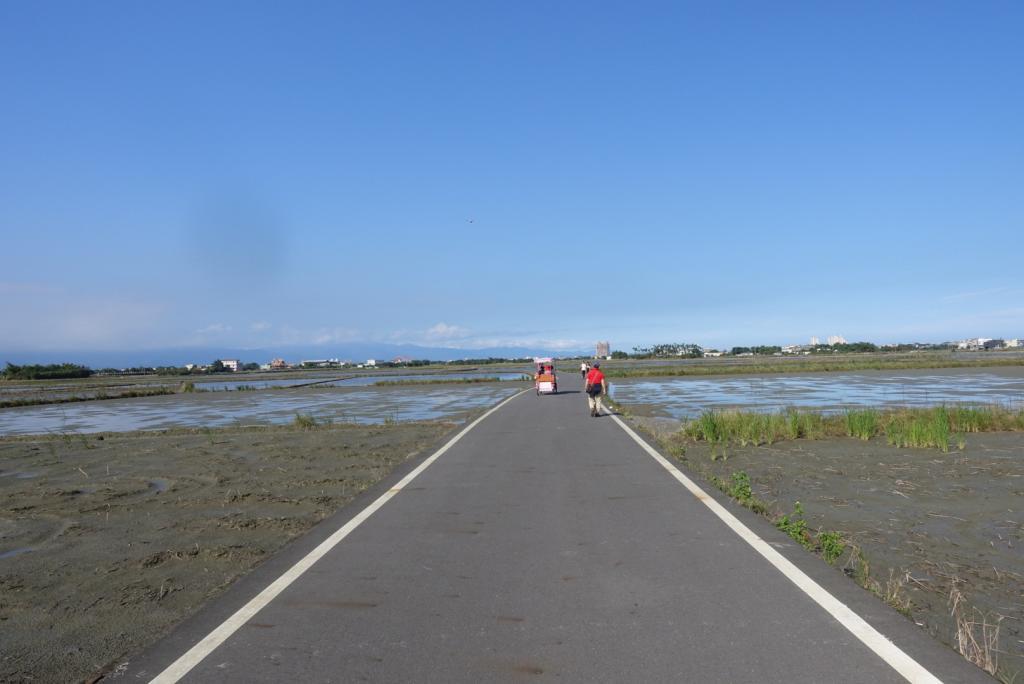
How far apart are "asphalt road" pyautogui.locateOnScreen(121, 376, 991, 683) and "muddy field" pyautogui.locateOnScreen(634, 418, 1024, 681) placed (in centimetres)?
88

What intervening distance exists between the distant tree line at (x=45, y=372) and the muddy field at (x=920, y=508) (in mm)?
122935

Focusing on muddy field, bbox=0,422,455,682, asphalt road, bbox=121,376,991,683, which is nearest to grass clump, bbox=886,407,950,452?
asphalt road, bbox=121,376,991,683

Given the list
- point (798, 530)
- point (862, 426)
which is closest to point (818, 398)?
point (862, 426)

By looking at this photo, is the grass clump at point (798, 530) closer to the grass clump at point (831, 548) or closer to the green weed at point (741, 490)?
the grass clump at point (831, 548)

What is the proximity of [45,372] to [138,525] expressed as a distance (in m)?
130

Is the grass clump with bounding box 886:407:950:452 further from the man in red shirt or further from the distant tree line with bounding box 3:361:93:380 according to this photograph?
the distant tree line with bounding box 3:361:93:380

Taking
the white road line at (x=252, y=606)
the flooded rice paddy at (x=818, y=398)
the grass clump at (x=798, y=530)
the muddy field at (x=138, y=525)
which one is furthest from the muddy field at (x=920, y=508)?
the flooded rice paddy at (x=818, y=398)

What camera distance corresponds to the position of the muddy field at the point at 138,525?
17.9 feet

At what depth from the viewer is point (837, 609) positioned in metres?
5.36

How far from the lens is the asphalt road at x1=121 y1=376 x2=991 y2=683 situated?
439cm

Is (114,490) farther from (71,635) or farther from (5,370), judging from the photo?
(5,370)

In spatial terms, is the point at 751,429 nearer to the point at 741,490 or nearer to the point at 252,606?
the point at 741,490

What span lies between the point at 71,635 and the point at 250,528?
3671mm

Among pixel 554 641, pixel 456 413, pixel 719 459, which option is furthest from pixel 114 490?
pixel 456 413
